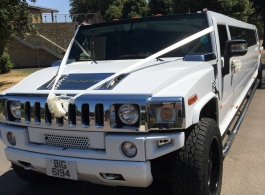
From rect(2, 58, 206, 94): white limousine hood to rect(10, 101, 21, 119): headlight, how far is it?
0.38 feet

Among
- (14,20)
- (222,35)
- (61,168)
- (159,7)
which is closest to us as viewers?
(61,168)

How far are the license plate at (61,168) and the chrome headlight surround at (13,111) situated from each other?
54 cm

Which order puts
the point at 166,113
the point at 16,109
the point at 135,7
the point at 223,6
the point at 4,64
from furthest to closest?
the point at 135,7, the point at 223,6, the point at 4,64, the point at 16,109, the point at 166,113

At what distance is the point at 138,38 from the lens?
4.23 meters

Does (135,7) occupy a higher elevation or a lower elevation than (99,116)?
higher

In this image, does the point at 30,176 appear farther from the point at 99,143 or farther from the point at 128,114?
the point at 128,114

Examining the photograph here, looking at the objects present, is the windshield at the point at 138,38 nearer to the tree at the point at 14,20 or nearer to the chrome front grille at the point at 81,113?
the chrome front grille at the point at 81,113

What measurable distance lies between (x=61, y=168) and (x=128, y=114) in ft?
2.66

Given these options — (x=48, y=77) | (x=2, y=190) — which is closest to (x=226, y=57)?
(x=48, y=77)

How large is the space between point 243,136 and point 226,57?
2037 millimetres

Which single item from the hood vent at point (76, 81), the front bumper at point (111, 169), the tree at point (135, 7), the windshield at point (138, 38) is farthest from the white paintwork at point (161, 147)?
the tree at point (135, 7)

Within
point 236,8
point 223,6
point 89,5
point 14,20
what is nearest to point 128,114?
point 14,20

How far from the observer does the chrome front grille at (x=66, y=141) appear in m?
2.87

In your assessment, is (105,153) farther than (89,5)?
No
